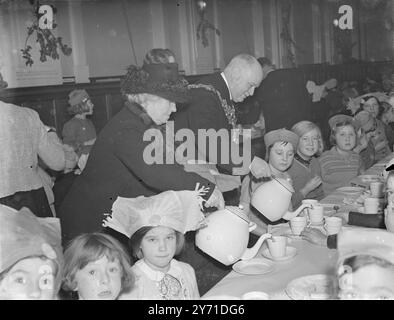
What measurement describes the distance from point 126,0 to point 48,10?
125 centimetres

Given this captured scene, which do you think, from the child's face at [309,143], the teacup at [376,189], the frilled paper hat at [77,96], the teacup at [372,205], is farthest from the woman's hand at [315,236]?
the frilled paper hat at [77,96]

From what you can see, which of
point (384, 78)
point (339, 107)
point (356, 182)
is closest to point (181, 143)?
point (356, 182)

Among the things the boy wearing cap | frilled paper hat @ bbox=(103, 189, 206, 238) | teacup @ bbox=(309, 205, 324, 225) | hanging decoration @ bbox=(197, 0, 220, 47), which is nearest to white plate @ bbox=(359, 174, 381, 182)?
teacup @ bbox=(309, 205, 324, 225)

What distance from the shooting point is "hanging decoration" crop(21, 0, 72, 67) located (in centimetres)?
284

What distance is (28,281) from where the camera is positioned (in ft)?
2.91

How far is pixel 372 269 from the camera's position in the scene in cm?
74

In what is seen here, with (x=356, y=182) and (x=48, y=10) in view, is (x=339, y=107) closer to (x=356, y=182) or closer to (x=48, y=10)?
(x=356, y=182)

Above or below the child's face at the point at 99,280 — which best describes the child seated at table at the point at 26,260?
above

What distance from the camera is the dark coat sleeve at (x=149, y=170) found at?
1385 mm

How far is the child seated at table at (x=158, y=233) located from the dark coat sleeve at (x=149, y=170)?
0.19 meters

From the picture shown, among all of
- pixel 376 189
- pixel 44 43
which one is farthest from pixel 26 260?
pixel 44 43

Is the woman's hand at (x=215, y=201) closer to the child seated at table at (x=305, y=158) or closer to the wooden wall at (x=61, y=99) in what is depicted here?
the child seated at table at (x=305, y=158)

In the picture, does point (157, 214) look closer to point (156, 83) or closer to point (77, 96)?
point (156, 83)
